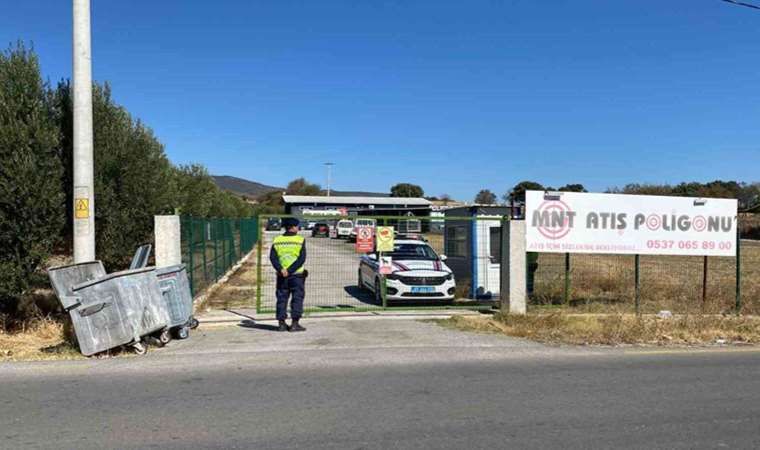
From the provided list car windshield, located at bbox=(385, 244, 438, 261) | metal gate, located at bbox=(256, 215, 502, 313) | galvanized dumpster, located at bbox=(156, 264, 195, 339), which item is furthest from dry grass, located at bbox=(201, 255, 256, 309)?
car windshield, located at bbox=(385, 244, 438, 261)

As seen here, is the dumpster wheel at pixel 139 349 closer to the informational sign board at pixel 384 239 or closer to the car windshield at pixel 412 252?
the informational sign board at pixel 384 239

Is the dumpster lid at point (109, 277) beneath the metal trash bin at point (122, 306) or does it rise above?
above

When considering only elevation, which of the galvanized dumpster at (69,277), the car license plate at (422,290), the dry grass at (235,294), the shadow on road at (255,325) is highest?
the galvanized dumpster at (69,277)

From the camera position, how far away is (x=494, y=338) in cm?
963

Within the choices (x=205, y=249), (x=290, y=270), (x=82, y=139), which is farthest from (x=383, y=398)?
(x=205, y=249)

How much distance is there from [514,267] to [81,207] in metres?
7.48

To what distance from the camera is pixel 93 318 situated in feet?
25.9

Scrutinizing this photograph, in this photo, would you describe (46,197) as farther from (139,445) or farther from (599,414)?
(599,414)

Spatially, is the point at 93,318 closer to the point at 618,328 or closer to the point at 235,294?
the point at 618,328

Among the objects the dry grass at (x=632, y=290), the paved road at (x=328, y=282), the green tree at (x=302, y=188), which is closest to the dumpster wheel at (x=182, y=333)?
the paved road at (x=328, y=282)

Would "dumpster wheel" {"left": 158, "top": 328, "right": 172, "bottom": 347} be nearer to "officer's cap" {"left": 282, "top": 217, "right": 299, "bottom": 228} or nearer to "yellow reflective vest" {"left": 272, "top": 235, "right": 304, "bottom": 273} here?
"yellow reflective vest" {"left": 272, "top": 235, "right": 304, "bottom": 273}

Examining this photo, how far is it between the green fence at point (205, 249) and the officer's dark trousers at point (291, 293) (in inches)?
124

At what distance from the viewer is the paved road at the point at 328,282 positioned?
1406 cm

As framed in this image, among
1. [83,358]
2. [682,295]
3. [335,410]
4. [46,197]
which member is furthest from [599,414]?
[682,295]
